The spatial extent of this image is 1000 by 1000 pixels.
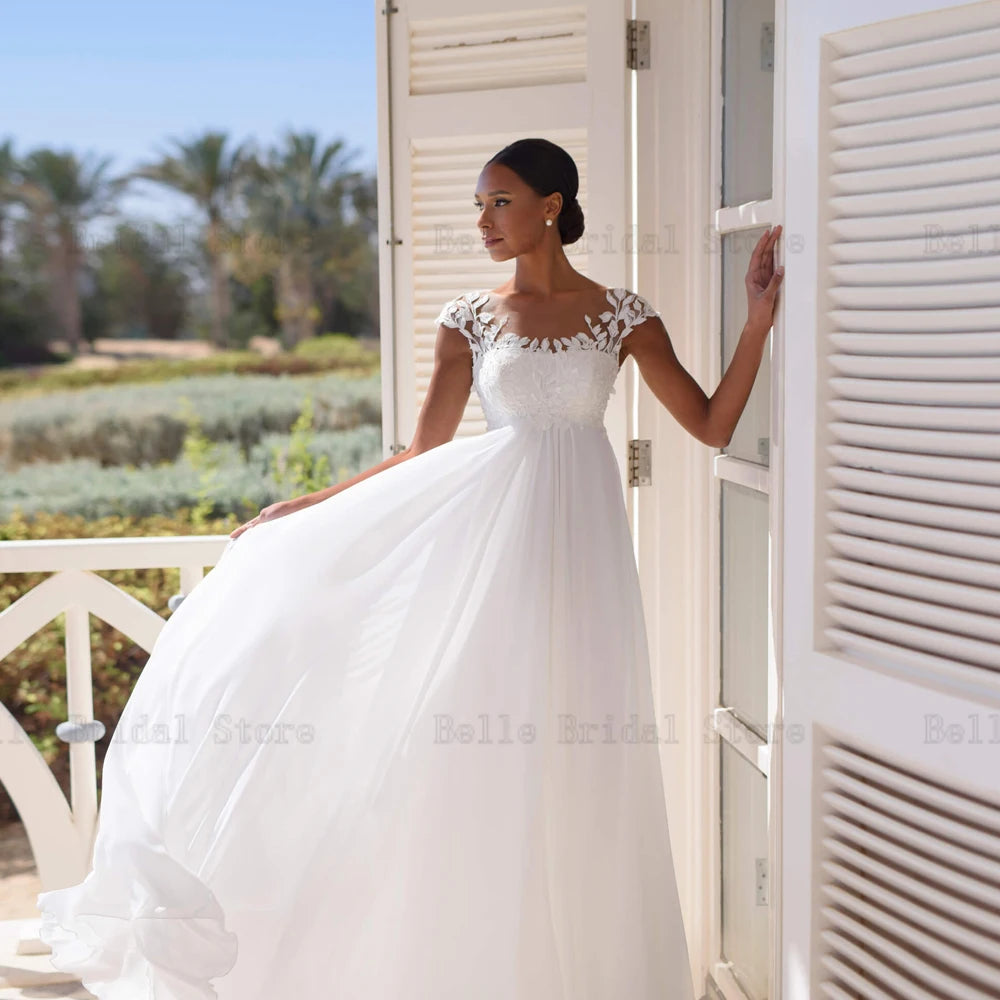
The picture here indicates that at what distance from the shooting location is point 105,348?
9625 millimetres

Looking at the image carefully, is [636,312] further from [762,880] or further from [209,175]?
[209,175]

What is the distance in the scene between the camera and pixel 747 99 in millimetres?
2154

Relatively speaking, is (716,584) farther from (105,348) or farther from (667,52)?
(105,348)

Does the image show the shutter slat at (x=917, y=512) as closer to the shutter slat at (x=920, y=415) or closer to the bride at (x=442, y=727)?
the shutter slat at (x=920, y=415)

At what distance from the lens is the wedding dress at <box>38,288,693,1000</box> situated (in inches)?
71.3

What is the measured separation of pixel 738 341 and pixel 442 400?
61 centimetres

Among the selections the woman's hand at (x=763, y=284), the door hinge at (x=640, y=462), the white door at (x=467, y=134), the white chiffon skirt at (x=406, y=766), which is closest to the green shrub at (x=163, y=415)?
the white door at (x=467, y=134)

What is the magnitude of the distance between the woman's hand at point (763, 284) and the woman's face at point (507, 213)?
1.65 feet

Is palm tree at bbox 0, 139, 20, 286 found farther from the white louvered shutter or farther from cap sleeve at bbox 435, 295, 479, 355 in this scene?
the white louvered shutter

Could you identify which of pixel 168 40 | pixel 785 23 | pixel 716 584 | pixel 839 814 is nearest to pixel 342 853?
pixel 839 814

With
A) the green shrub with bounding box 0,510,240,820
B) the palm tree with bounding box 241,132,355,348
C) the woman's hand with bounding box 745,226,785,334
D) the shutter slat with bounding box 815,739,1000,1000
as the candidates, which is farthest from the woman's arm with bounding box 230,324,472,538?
the palm tree with bounding box 241,132,355,348

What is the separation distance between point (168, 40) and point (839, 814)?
387 inches

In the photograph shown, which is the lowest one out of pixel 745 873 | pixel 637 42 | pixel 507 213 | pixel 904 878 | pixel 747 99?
pixel 745 873

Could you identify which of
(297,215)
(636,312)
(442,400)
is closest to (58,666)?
(442,400)
